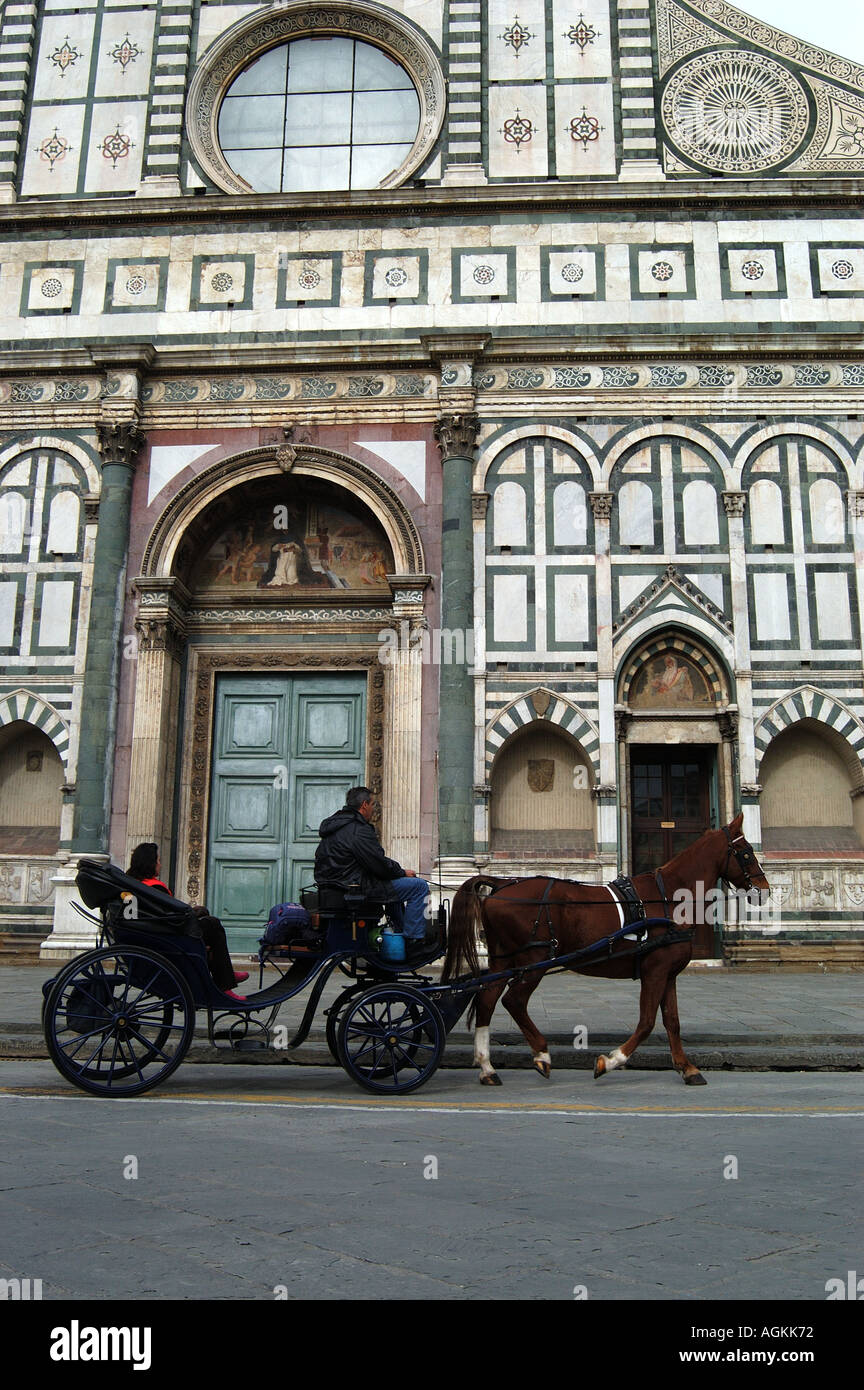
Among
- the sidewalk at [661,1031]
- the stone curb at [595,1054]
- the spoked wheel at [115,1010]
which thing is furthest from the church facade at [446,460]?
the spoked wheel at [115,1010]

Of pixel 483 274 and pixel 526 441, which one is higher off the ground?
pixel 483 274

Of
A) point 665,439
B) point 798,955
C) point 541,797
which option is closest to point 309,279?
point 665,439

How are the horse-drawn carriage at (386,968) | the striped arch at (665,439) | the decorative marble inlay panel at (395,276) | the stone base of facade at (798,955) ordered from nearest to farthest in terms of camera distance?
the horse-drawn carriage at (386,968) < the stone base of facade at (798,955) < the striped arch at (665,439) < the decorative marble inlay panel at (395,276)

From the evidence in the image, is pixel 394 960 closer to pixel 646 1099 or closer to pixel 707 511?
pixel 646 1099

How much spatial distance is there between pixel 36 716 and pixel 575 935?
9.78 meters

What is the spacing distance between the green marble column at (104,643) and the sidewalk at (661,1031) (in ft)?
10.5

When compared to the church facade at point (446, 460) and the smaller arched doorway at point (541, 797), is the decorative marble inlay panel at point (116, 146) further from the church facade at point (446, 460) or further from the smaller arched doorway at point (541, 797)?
the smaller arched doorway at point (541, 797)

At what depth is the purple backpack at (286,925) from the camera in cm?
746

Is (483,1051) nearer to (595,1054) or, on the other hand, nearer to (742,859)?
(595,1054)

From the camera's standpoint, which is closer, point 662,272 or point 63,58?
point 662,272

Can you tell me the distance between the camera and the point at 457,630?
15.1m

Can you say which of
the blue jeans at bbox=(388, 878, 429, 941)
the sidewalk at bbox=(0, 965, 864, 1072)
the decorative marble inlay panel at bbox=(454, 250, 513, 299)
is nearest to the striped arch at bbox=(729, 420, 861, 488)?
the decorative marble inlay panel at bbox=(454, 250, 513, 299)

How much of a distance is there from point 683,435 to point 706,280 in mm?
2241

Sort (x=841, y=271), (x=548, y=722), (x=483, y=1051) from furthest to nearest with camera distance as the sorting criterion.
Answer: (x=841, y=271), (x=548, y=722), (x=483, y=1051)
